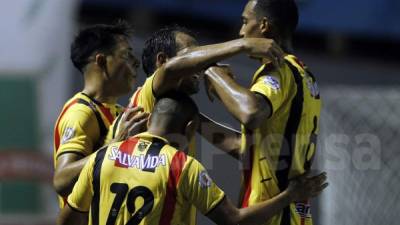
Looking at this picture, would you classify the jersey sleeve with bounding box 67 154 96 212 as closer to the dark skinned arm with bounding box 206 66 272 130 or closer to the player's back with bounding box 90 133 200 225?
the player's back with bounding box 90 133 200 225

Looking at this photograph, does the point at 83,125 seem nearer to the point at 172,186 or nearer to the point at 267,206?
the point at 172,186

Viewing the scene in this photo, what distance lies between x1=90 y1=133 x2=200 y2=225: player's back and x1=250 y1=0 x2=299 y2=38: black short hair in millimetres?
907

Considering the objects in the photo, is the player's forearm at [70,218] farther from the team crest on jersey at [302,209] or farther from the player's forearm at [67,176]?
the team crest on jersey at [302,209]

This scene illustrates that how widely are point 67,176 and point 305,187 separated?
4.57 ft

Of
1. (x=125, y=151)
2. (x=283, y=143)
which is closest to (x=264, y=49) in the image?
(x=283, y=143)

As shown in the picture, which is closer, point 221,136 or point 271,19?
point 271,19

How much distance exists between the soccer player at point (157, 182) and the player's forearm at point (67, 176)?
2.31 feet

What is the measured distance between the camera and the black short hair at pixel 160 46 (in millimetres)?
5562

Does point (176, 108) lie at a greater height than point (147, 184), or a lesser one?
greater

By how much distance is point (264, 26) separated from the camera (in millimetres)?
5414

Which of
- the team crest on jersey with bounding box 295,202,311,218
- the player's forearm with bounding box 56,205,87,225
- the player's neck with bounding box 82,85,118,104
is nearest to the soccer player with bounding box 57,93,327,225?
the team crest on jersey with bounding box 295,202,311,218

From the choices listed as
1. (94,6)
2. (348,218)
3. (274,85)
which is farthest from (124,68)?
(94,6)

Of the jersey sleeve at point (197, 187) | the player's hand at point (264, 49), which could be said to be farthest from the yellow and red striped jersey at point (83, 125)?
the player's hand at point (264, 49)

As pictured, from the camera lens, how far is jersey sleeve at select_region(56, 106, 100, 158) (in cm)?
598
